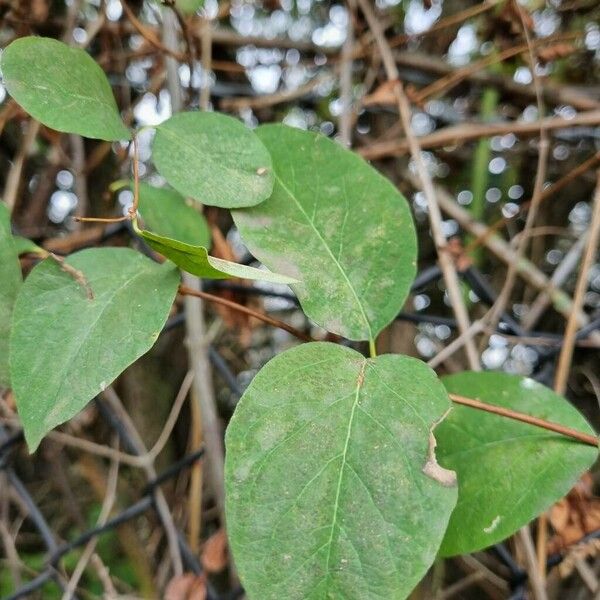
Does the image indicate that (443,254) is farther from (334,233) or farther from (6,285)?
(6,285)

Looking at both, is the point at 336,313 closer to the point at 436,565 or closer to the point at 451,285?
the point at 451,285

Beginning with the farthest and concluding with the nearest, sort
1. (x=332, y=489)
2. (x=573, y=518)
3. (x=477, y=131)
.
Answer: (x=477, y=131) → (x=573, y=518) → (x=332, y=489)

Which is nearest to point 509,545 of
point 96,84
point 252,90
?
point 96,84

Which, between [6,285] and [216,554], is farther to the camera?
[216,554]

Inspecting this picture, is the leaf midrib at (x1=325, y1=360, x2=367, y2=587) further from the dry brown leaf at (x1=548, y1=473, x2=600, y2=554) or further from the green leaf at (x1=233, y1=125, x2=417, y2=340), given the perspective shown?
the dry brown leaf at (x1=548, y1=473, x2=600, y2=554)

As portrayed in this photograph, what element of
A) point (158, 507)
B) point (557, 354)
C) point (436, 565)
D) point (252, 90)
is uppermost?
point (252, 90)

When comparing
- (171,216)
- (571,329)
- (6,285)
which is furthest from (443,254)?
(6,285)

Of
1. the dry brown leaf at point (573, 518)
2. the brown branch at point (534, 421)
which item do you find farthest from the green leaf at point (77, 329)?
the dry brown leaf at point (573, 518)
